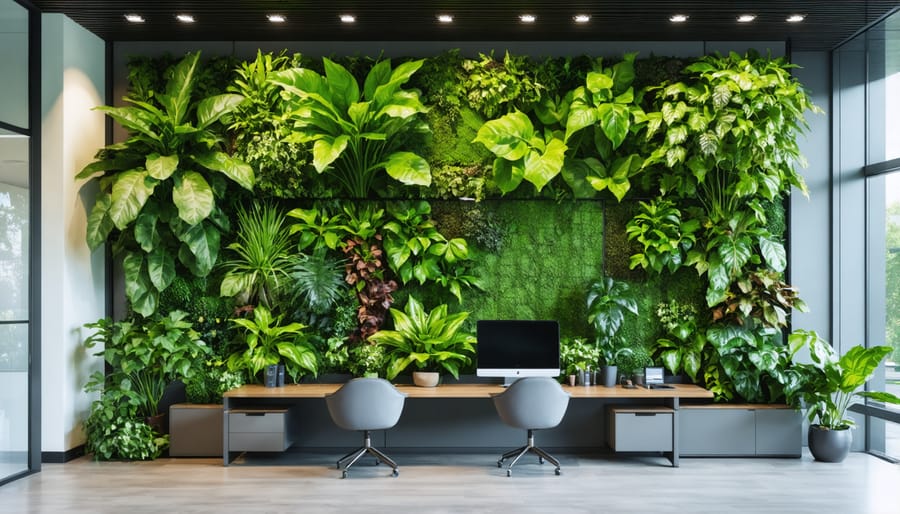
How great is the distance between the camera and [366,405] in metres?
5.89

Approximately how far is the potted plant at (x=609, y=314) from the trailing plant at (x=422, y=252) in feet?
3.55

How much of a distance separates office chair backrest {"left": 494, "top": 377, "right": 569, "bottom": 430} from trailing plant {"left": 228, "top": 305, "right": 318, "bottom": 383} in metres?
1.77

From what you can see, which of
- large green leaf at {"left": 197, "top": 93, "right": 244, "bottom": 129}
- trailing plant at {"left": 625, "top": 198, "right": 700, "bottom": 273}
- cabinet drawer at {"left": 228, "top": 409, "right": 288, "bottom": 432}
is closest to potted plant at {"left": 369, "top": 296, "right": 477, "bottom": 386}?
cabinet drawer at {"left": 228, "top": 409, "right": 288, "bottom": 432}

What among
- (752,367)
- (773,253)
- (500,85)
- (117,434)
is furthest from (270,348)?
(773,253)

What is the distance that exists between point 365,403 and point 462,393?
0.82 metres

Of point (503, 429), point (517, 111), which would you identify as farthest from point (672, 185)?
point (503, 429)

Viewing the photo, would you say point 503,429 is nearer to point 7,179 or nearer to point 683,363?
point 683,363

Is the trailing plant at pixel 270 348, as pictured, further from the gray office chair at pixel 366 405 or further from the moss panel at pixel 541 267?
the moss panel at pixel 541 267

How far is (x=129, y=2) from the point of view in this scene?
20.0 ft

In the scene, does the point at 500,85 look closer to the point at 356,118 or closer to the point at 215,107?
the point at 356,118

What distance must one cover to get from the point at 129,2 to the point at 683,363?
547 centimetres

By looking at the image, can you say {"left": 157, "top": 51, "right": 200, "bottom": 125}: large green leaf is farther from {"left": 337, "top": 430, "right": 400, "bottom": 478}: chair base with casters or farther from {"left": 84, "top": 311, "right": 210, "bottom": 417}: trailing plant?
{"left": 337, "top": 430, "right": 400, "bottom": 478}: chair base with casters

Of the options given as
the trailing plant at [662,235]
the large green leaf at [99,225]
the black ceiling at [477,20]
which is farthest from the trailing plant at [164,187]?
the trailing plant at [662,235]

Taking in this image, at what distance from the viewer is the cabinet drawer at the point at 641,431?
6.35 meters
